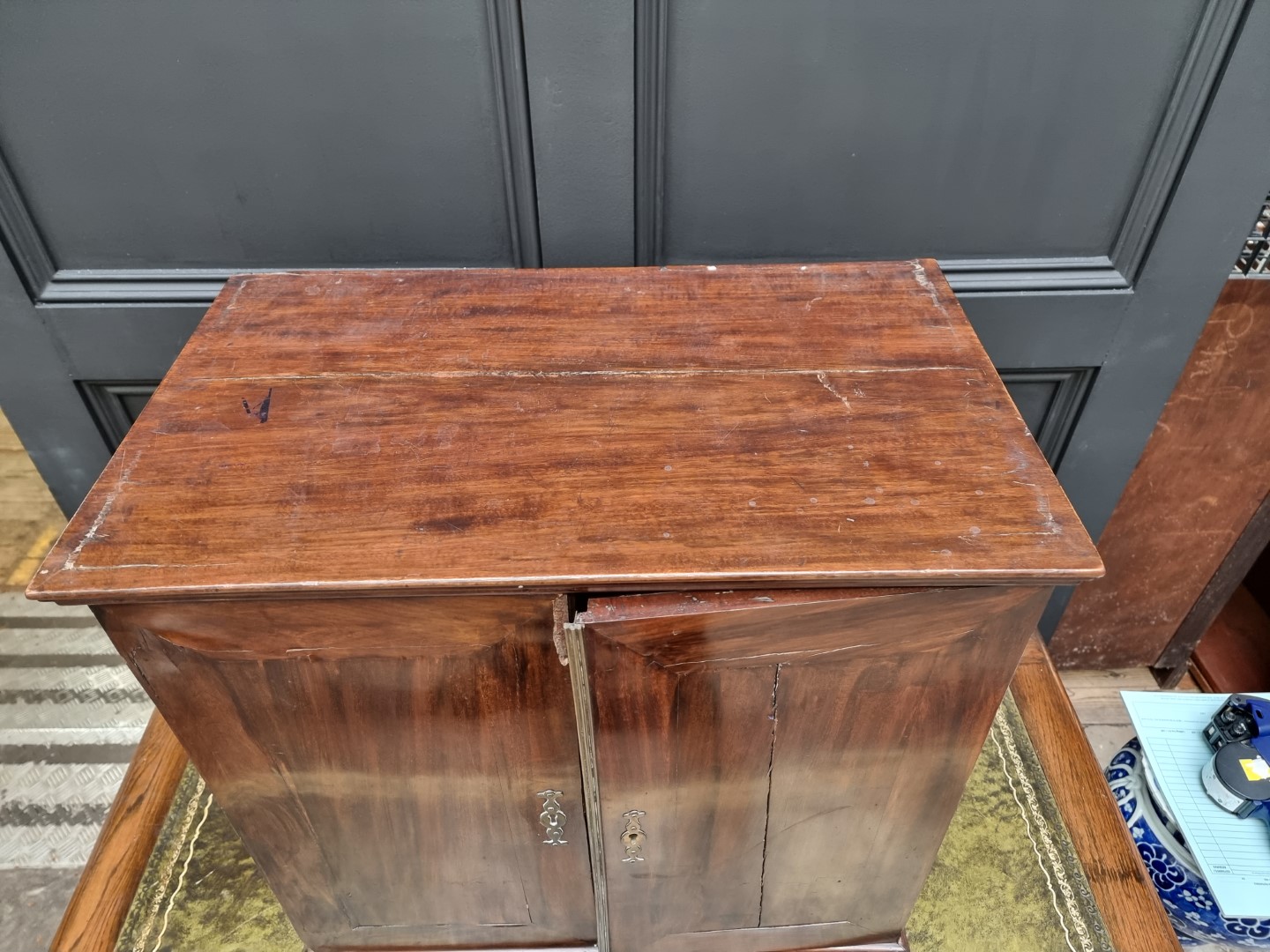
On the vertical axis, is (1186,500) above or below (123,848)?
above

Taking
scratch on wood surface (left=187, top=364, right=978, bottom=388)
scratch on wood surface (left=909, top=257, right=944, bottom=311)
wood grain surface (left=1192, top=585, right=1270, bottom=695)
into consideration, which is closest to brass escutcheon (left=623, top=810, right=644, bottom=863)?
scratch on wood surface (left=187, top=364, right=978, bottom=388)

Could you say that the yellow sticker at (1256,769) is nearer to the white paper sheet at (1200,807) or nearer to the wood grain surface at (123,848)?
the white paper sheet at (1200,807)

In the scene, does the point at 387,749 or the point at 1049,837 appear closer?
the point at 387,749

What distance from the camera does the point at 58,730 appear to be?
148 centimetres

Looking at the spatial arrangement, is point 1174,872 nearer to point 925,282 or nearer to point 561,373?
point 925,282

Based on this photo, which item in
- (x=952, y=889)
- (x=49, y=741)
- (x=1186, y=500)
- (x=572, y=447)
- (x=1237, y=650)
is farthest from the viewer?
(x=1237, y=650)

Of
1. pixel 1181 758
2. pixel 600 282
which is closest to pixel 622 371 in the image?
pixel 600 282

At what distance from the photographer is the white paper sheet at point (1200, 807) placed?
1.07 meters

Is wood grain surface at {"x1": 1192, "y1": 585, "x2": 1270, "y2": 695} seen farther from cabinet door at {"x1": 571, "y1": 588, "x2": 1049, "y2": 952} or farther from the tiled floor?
the tiled floor

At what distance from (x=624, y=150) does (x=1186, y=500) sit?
1066mm

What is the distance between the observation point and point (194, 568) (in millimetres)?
595

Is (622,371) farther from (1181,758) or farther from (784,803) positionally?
(1181,758)

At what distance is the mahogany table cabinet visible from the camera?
1.99 ft

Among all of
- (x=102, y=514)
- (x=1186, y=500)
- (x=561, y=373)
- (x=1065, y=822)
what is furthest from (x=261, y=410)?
(x=1186, y=500)
